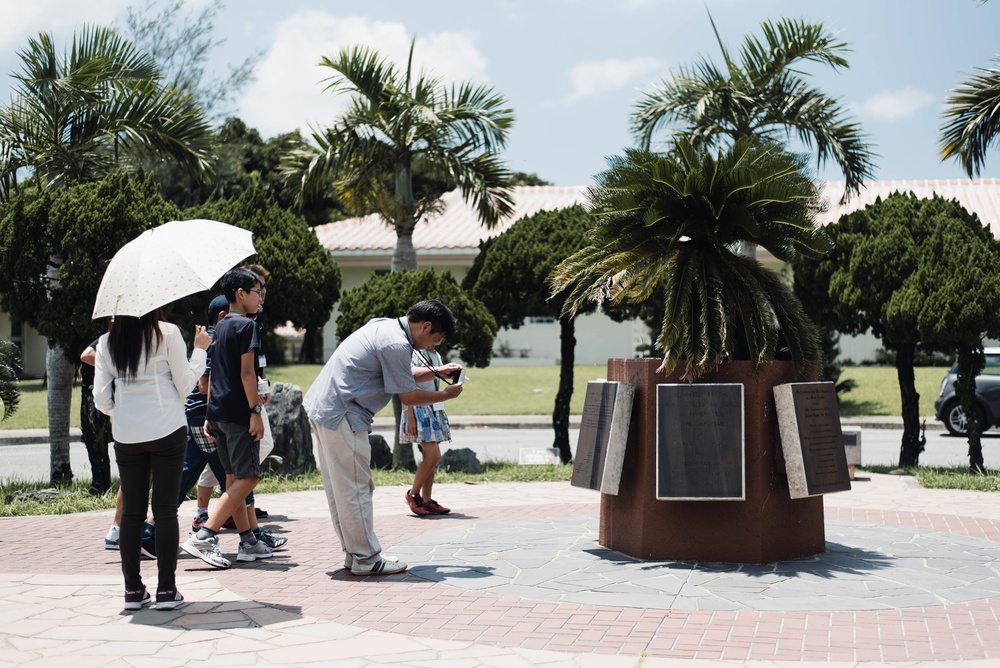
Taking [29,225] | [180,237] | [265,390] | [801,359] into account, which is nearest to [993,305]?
[801,359]

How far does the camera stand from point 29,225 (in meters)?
9.89

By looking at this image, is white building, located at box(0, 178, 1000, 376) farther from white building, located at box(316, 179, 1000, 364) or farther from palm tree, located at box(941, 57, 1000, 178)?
palm tree, located at box(941, 57, 1000, 178)

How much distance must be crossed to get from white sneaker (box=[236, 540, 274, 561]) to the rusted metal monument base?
2.43 metres

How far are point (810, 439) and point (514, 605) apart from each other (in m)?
2.43

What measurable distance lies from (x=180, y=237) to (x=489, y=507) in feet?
15.3

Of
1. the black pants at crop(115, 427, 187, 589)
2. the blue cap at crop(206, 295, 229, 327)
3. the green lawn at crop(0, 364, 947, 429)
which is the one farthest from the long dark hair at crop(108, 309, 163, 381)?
the green lawn at crop(0, 364, 947, 429)

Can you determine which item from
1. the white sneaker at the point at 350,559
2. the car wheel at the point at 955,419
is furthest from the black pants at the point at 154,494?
the car wheel at the point at 955,419

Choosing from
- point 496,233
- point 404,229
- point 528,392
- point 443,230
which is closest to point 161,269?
point 404,229

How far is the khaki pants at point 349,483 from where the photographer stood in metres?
6.04

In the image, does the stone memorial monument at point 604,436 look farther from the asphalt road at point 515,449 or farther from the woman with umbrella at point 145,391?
the asphalt road at point 515,449

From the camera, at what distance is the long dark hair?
527cm

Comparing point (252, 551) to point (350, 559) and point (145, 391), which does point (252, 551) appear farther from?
point (145, 391)

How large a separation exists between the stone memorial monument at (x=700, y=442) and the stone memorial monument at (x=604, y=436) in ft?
0.84

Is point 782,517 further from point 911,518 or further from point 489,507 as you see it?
point 489,507
